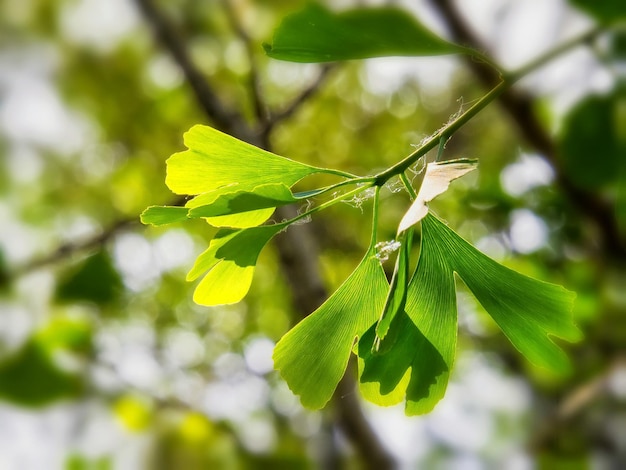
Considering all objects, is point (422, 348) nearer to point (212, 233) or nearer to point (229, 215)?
point (229, 215)

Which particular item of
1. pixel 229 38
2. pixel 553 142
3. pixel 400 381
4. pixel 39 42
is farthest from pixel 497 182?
pixel 39 42

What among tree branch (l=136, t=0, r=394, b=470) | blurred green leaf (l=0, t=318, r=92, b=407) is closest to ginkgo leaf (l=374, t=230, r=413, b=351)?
tree branch (l=136, t=0, r=394, b=470)

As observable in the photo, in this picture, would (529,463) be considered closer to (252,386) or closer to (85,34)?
(252,386)

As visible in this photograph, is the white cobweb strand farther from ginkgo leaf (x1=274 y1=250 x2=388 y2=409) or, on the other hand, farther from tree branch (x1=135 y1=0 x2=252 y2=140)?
tree branch (x1=135 y1=0 x2=252 y2=140)

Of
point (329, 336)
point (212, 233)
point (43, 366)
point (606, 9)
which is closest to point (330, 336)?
point (329, 336)

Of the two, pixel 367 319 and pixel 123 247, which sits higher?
pixel 123 247
